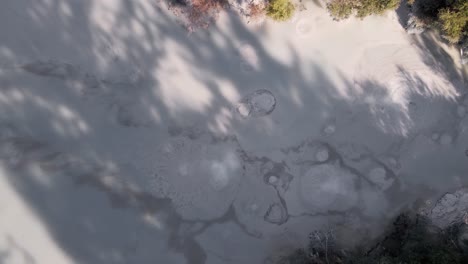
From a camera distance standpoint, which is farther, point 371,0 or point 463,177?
point 463,177

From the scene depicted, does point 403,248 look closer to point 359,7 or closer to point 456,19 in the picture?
point 456,19

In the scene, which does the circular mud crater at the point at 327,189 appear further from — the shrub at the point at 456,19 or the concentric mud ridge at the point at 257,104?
the shrub at the point at 456,19

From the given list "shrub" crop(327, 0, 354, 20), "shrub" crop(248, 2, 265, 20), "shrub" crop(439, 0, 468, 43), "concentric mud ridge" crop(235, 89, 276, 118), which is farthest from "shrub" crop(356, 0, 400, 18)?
"concentric mud ridge" crop(235, 89, 276, 118)

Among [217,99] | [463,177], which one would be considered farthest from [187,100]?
[463,177]

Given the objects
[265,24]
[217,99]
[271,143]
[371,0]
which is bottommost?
[271,143]

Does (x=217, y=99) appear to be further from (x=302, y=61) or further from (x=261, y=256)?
(x=261, y=256)

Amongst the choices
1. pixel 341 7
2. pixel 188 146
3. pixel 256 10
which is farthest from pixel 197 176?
pixel 341 7
